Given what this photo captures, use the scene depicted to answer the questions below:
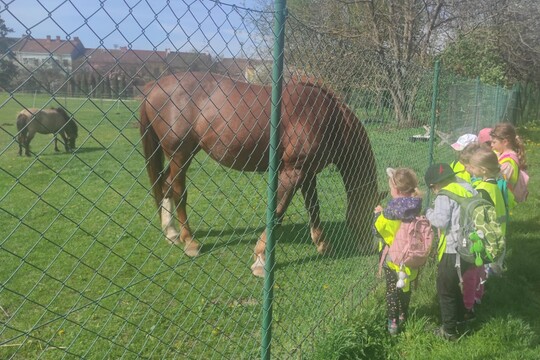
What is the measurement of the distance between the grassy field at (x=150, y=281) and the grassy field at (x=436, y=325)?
0.52 ft

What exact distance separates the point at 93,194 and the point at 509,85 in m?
18.1

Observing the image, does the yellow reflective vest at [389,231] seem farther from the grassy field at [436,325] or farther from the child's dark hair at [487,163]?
the child's dark hair at [487,163]

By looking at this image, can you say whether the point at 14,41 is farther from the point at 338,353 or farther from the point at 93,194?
the point at 93,194

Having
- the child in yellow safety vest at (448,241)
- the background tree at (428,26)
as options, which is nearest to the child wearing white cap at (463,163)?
the child in yellow safety vest at (448,241)

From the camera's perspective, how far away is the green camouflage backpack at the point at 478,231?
306cm

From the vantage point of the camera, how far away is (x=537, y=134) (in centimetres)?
1733

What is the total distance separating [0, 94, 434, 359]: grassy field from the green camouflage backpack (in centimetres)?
94

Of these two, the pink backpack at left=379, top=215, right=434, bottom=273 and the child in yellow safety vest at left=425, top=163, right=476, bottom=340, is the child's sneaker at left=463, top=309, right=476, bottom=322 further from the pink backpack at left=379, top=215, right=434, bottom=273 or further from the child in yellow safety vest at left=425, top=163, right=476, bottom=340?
the pink backpack at left=379, top=215, right=434, bottom=273

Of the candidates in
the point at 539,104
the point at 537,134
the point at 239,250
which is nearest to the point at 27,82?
the point at 239,250

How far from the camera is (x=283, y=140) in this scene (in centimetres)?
444

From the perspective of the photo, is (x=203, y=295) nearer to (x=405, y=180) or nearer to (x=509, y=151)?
(x=405, y=180)

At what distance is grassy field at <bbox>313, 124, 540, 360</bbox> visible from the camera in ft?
10.0

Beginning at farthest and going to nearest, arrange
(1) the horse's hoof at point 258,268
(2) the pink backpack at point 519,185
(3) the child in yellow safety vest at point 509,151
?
(1) the horse's hoof at point 258,268 < (2) the pink backpack at point 519,185 < (3) the child in yellow safety vest at point 509,151

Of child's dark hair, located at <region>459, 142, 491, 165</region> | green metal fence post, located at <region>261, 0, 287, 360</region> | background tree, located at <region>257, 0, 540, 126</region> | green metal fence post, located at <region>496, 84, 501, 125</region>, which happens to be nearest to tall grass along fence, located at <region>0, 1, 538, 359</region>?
green metal fence post, located at <region>261, 0, 287, 360</region>
